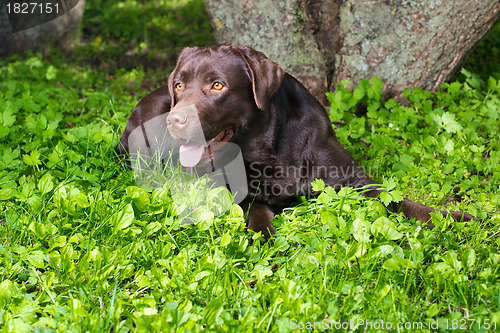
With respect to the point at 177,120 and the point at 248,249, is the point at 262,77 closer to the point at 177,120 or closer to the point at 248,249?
the point at 177,120

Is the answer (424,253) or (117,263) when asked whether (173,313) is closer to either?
(117,263)

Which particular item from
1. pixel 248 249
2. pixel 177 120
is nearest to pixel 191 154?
pixel 177 120

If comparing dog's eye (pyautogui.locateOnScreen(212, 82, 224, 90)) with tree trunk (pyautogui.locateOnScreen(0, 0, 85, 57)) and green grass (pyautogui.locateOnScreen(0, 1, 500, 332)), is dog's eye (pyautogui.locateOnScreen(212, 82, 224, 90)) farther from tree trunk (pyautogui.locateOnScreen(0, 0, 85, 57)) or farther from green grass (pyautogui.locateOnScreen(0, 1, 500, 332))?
tree trunk (pyautogui.locateOnScreen(0, 0, 85, 57))

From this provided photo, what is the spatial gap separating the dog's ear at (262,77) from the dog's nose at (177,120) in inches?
16.1

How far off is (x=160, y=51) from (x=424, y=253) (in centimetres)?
451

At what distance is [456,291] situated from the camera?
6.06ft

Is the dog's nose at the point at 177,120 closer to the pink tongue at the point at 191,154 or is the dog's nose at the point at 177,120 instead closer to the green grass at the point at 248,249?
the pink tongue at the point at 191,154

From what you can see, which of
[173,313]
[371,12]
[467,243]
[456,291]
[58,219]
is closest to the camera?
[173,313]

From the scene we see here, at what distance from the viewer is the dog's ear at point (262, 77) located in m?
2.51

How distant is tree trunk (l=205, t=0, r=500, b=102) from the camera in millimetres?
3668

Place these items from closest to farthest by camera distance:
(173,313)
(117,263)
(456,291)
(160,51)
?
(173,313)
(456,291)
(117,263)
(160,51)

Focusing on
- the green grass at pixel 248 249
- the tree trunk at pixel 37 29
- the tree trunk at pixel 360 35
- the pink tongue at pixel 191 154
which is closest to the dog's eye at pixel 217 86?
the pink tongue at pixel 191 154

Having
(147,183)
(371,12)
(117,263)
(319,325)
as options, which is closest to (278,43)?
(371,12)

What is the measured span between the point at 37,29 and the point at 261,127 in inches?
177
